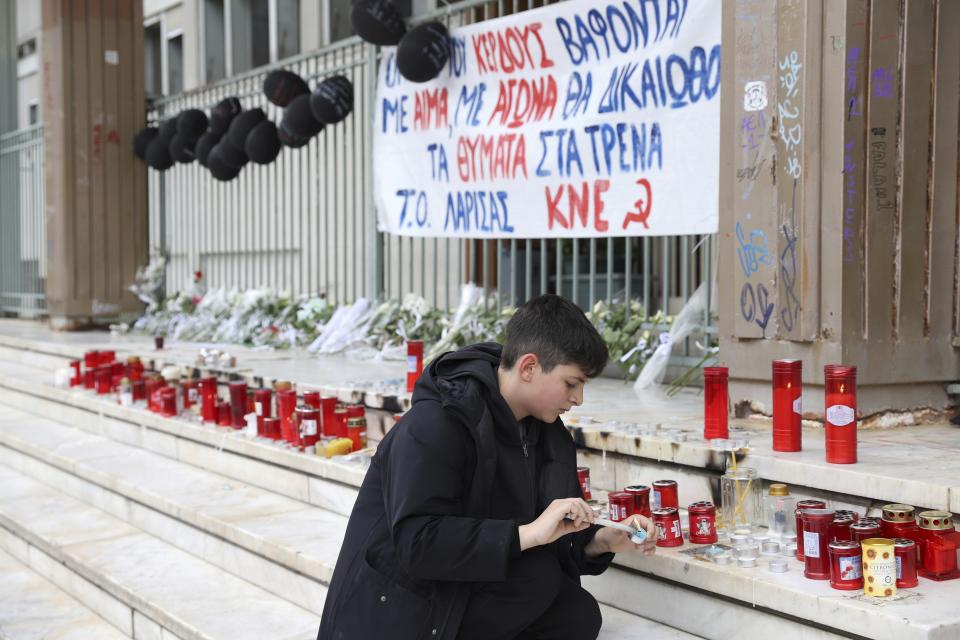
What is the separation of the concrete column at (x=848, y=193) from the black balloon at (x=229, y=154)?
4.98 metres

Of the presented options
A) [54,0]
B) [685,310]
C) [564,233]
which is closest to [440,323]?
[564,233]

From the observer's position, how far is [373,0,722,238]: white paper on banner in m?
4.48

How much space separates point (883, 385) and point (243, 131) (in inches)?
218

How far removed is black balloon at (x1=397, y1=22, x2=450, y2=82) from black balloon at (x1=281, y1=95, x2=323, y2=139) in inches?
54.5

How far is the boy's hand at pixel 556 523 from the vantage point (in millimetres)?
2098

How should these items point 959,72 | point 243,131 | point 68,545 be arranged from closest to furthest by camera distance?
point 959,72, point 68,545, point 243,131

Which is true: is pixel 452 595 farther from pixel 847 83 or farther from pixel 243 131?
pixel 243 131

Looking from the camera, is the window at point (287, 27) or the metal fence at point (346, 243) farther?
the window at point (287, 27)

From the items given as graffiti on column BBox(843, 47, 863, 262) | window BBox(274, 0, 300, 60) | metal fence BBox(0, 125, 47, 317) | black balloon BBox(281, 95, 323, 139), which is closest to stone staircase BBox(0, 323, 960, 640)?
graffiti on column BBox(843, 47, 863, 262)

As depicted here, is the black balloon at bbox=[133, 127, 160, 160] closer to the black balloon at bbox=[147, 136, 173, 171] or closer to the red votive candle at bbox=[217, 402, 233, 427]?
the black balloon at bbox=[147, 136, 173, 171]

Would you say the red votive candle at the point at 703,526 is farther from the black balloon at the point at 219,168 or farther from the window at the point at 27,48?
the window at the point at 27,48

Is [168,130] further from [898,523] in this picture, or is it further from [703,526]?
[898,523]

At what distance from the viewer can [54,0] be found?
8930mm

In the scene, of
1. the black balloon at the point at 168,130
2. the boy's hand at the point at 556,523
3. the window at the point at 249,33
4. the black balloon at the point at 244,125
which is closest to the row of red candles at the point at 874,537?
the boy's hand at the point at 556,523
